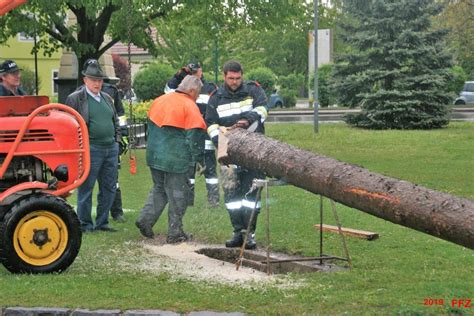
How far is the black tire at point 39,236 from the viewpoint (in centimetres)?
721

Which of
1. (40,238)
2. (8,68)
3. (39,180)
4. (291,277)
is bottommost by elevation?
(291,277)

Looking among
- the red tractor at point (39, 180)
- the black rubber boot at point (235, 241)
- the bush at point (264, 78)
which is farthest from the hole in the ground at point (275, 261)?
the bush at point (264, 78)

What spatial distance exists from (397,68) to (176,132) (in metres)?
19.8

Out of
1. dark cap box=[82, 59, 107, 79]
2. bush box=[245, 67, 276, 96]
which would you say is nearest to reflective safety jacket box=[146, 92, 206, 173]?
dark cap box=[82, 59, 107, 79]

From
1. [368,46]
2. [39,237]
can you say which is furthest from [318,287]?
[368,46]

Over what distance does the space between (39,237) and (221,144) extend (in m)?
2.07

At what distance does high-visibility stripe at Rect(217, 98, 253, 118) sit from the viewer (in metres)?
8.80

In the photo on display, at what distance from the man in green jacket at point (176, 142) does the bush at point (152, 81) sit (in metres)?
32.6

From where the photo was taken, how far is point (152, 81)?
41.8 meters

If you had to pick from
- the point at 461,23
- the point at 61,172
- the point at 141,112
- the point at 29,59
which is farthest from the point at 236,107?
the point at 29,59

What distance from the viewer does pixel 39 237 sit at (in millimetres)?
7336

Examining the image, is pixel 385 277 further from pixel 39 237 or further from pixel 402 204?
pixel 39 237

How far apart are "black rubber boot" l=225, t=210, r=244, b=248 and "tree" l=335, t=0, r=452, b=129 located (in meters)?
18.5

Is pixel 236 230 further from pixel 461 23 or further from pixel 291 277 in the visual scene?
pixel 461 23
